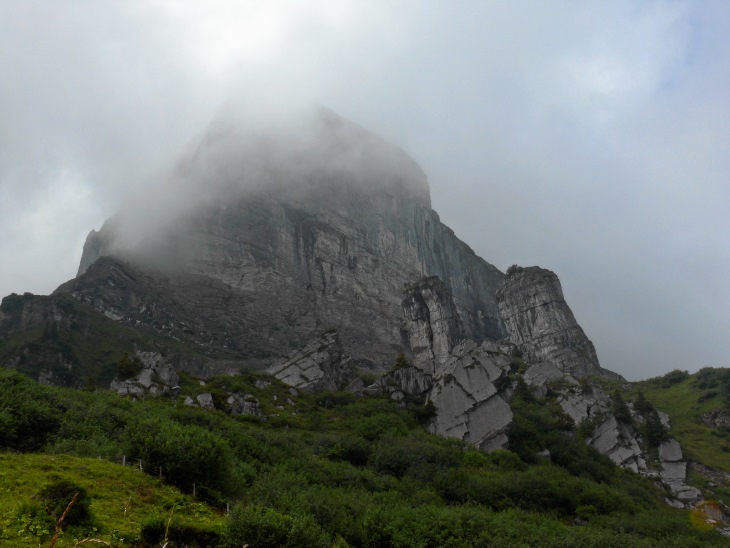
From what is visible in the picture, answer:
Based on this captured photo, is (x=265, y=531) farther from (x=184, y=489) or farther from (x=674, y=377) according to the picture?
(x=674, y=377)

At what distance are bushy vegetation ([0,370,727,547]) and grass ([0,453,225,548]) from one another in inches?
4.4

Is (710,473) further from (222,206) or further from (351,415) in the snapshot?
(222,206)

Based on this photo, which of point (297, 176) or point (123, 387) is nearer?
point (123, 387)

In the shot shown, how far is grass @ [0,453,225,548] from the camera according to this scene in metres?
17.6

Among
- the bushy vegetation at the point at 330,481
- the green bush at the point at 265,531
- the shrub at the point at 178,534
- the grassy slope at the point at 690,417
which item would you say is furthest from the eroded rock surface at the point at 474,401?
the shrub at the point at 178,534

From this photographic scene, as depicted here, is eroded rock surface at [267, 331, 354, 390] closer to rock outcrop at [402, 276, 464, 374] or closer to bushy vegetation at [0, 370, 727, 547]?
bushy vegetation at [0, 370, 727, 547]

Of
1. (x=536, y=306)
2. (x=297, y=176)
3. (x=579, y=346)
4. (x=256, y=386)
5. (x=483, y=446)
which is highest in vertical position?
(x=297, y=176)

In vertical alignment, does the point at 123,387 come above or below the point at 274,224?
below

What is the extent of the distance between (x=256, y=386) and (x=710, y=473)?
57450mm

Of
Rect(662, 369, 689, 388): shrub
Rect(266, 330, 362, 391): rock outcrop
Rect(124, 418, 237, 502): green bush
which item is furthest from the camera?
Rect(662, 369, 689, 388): shrub

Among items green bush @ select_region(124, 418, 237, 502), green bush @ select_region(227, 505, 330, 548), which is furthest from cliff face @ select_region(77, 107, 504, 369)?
green bush @ select_region(227, 505, 330, 548)

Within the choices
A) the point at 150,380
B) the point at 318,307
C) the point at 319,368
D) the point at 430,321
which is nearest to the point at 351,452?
the point at 150,380

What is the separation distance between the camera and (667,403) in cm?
10381

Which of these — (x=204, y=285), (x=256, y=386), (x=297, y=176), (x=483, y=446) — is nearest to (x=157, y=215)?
(x=204, y=285)
